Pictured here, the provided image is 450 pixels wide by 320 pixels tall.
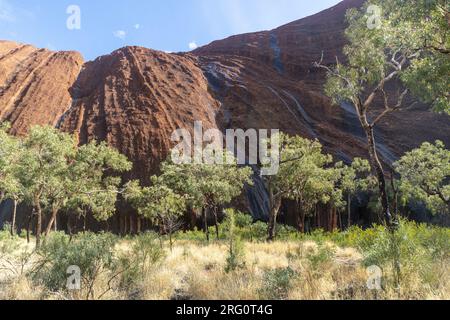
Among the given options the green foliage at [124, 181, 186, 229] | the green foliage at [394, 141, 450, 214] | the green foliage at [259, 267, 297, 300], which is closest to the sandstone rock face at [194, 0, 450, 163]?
the green foliage at [394, 141, 450, 214]

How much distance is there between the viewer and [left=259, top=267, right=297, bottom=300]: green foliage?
7.75m

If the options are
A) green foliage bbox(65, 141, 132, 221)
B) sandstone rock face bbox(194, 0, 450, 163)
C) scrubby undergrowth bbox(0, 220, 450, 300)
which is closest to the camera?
scrubby undergrowth bbox(0, 220, 450, 300)

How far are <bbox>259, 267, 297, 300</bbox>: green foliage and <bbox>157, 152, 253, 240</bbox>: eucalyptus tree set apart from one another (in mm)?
15927

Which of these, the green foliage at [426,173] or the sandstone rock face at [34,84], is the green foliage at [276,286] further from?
the sandstone rock face at [34,84]

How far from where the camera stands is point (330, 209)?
1606 inches

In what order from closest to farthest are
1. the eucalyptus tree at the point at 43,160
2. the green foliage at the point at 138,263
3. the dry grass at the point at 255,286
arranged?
the dry grass at the point at 255,286
the green foliage at the point at 138,263
the eucalyptus tree at the point at 43,160

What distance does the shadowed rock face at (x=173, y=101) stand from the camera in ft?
161

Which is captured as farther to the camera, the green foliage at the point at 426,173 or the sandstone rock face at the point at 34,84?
the sandstone rock face at the point at 34,84

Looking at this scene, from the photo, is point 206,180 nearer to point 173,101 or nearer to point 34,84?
point 173,101

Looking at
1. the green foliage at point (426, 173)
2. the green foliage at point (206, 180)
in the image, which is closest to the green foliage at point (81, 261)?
the green foliage at point (206, 180)

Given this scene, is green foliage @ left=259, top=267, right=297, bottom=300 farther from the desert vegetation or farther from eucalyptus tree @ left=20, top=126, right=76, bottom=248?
eucalyptus tree @ left=20, top=126, right=76, bottom=248

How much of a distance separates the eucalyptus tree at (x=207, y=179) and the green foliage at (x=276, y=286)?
52.3 ft
